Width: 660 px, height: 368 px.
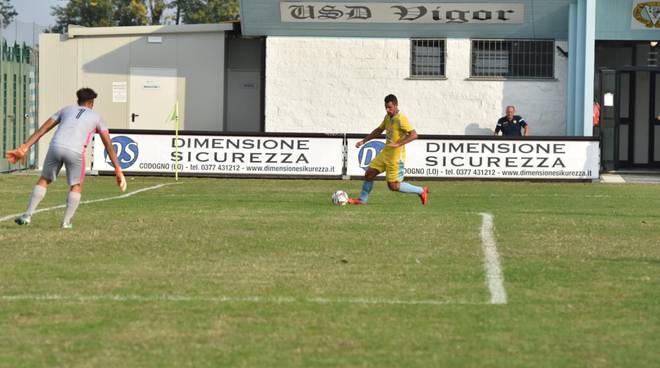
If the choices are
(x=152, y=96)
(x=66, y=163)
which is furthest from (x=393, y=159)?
(x=152, y=96)

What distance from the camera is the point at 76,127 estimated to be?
1527cm

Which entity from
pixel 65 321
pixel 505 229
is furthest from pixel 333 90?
pixel 65 321

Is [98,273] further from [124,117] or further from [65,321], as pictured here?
[124,117]

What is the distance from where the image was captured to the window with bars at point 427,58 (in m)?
34.6

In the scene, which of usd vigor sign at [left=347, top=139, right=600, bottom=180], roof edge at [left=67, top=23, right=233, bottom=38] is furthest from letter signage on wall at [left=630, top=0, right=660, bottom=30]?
roof edge at [left=67, top=23, right=233, bottom=38]

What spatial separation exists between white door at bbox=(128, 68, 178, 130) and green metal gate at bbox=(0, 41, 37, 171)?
259cm

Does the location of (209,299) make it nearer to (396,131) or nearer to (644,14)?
(396,131)

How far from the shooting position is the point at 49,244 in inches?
520

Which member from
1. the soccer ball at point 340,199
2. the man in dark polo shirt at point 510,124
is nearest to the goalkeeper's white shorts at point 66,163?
the soccer ball at point 340,199

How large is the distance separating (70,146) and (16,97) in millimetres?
18766

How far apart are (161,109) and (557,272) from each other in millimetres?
25203

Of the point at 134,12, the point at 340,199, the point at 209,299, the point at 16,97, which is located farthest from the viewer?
the point at 134,12

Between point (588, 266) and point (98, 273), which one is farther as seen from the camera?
point (588, 266)

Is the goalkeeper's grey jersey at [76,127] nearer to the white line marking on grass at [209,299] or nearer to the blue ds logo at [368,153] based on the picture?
the white line marking on grass at [209,299]
